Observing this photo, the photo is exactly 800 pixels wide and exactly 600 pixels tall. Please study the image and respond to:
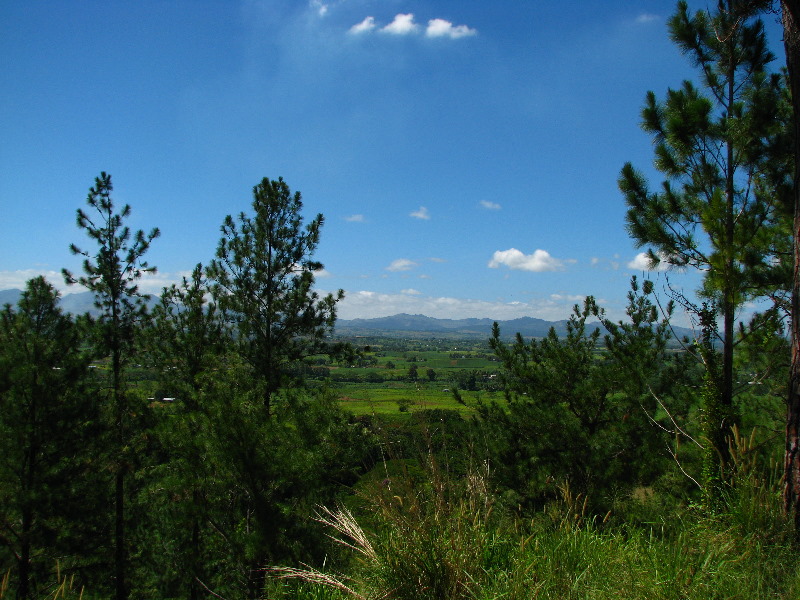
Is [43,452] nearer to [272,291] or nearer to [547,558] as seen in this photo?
[272,291]

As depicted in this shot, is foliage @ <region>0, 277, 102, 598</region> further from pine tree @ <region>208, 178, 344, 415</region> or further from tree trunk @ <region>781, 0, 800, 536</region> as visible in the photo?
tree trunk @ <region>781, 0, 800, 536</region>

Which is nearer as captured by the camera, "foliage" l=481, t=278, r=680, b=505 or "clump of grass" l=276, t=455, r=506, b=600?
"clump of grass" l=276, t=455, r=506, b=600

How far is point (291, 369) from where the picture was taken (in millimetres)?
10461

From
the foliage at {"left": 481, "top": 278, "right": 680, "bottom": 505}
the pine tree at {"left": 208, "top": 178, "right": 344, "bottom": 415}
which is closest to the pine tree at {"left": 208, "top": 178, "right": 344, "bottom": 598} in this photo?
the pine tree at {"left": 208, "top": 178, "right": 344, "bottom": 415}

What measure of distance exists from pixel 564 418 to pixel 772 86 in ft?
21.3

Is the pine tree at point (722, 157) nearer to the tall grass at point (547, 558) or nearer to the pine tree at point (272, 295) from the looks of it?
the tall grass at point (547, 558)

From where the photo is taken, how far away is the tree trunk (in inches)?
125

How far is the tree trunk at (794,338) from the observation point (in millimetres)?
3178

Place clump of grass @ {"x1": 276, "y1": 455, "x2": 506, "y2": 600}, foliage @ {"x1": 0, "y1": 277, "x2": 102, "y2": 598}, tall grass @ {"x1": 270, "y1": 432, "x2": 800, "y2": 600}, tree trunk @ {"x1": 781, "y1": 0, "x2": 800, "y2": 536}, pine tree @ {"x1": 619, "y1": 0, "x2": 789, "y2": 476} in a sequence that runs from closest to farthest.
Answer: tall grass @ {"x1": 270, "y1": 432, "x2": 800, "y2": 600} → clump of grass @ {"x1": 276, "y1": 455, "x2": 506, "y2": 600} → tree trunk @ {"x1": 781, "y1": 0, "x2": 800, "y2": 536} → pine tree @ {"x1": 619, "y1": 0, "x2": 789, "y2": 476} → foliage @ {"x1": 0, "y1": 277, "x2": 102, "y2": 598}

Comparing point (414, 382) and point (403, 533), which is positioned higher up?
point (414, 382)

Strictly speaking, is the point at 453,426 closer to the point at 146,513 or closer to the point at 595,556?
Answer: the point at 595,556

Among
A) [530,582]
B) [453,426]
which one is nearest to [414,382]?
[453,426]

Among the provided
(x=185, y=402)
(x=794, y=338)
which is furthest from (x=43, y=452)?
(x=794, y=338)

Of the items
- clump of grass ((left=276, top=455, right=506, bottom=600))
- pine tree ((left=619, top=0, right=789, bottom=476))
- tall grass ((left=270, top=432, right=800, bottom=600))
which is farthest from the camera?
pine tree ((left=619, top=0, right=789, bottom=476))
